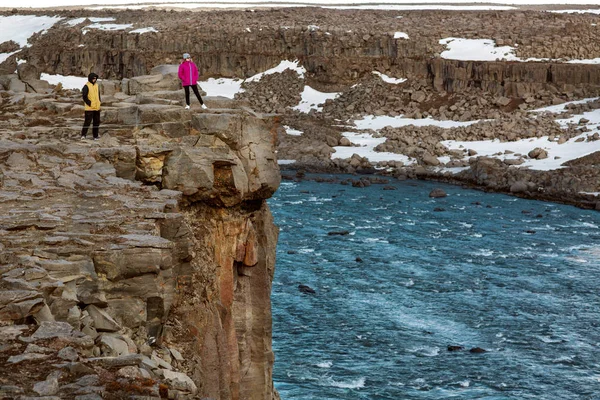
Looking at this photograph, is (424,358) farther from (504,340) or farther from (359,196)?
(359,196)

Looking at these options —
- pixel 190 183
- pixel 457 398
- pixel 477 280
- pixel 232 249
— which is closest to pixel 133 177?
pixel 190 183

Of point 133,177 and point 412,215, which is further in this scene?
point 412,215

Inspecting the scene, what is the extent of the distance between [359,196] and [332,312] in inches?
1147

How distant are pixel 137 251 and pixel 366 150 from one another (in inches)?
3109

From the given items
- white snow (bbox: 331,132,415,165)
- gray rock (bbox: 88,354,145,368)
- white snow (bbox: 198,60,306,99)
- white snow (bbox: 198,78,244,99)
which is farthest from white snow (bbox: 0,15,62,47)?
gray rock (bbox: 88,354,145,368)

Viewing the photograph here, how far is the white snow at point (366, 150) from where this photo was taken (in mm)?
88062

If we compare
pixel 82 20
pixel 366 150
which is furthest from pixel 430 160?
pixel 82 20

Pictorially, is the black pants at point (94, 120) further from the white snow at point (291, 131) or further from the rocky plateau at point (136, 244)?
the white snow at point (291, 131)

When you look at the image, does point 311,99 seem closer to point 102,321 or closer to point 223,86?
point 223,86

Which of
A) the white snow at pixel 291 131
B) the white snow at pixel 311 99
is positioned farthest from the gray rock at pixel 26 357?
the white snow at pixel 311 99

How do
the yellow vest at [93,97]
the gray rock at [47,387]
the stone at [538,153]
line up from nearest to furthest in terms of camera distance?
the gray rock at [47,387]
the yellow vest at [93,97]
the stone at [538,153]

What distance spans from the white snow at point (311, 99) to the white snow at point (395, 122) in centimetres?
761

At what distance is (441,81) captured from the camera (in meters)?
110

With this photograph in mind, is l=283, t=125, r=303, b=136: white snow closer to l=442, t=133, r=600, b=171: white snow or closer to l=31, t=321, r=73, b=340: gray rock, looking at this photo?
l=442, t=133, r=600, b=171: white snow
